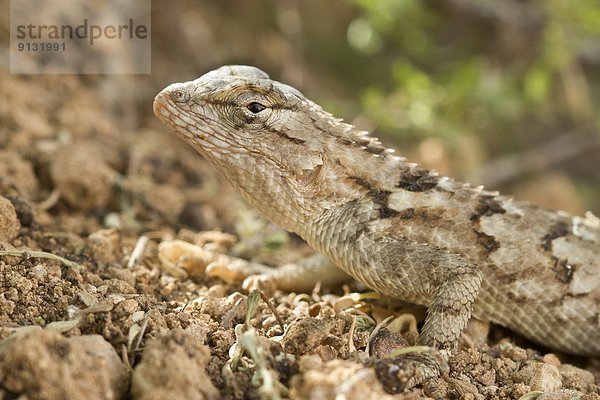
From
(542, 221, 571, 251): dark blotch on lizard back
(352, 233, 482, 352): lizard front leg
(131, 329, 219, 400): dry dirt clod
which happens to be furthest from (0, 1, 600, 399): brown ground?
(542, 221, 571, 251): dark blotch on lizard back

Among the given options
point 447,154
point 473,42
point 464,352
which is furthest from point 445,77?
point 464,352

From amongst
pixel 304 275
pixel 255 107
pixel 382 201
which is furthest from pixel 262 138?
pixel 304 275

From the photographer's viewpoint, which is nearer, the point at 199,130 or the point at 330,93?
the point at 199,130

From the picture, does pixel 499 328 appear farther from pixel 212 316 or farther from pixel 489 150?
pixel 489 150

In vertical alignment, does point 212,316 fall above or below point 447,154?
below

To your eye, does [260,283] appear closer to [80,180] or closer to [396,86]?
[80,180]

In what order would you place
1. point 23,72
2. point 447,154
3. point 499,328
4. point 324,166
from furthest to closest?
point 447,154 → point 23,72 → point 499,328 → point 324,166
